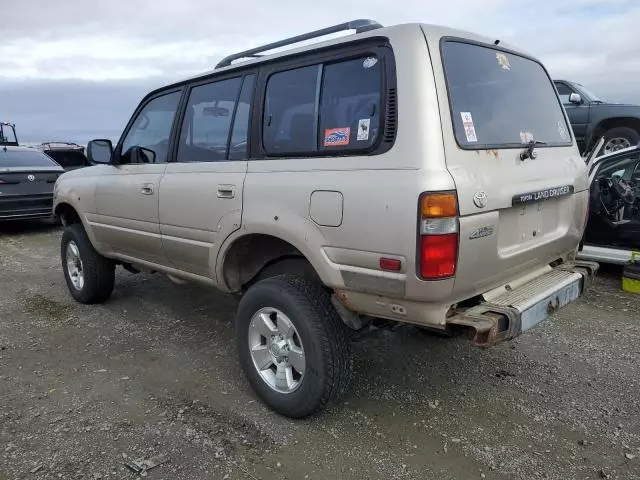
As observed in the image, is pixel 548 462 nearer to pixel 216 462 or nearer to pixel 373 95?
pixel 216 462

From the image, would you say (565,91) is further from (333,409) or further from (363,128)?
(333,409)

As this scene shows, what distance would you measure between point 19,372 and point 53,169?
22.9 feet

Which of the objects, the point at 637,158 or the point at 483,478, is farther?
the point at 637,158

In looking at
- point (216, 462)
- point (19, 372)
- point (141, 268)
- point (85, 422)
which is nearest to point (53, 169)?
point (141, 268)

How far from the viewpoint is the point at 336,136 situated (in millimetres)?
2826

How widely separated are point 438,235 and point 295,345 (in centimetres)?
112

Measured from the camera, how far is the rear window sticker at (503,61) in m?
3.17

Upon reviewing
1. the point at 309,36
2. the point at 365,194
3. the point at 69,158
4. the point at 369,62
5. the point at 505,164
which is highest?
the point at 309,36

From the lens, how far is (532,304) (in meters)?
2.74

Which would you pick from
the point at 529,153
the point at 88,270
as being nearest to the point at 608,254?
the point at 529,153

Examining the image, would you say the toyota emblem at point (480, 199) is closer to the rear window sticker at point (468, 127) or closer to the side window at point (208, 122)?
the rear window sticker at point (468, 127)

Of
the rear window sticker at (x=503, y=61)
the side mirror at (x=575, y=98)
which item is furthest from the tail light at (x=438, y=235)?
the side mirror at (x=575, y=98)

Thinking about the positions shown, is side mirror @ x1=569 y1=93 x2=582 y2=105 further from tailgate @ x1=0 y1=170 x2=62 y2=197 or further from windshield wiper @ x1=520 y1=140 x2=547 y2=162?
tailgate @ x1=0 y1=170 x2=62 y2=197

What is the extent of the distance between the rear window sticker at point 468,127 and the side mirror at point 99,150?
312cm
